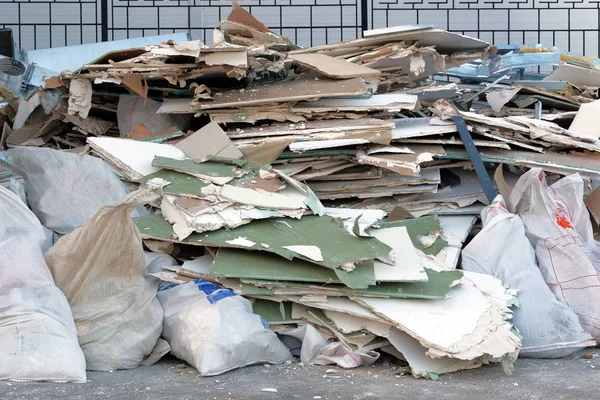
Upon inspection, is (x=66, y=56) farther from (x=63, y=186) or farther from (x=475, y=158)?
(x=475, y=158)

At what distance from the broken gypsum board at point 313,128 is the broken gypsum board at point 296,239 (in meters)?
1.06

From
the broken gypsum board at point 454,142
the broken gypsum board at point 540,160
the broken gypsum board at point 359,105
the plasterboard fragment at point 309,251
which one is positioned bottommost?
the plasterboard fragment at point 309,251

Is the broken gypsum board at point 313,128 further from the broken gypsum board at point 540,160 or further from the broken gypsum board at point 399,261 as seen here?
the broken gypsum board at point 399,261

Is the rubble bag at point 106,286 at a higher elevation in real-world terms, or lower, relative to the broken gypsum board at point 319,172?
lower

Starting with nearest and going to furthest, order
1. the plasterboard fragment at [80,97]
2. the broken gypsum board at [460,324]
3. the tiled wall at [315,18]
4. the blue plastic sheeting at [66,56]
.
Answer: the broken gypsum board at [460,324], the plasterboard fragment at [80,97], the blue plastic sheeting at [66,56], the tiled wall at [315,18]

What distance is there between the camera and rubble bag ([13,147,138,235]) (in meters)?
4.68

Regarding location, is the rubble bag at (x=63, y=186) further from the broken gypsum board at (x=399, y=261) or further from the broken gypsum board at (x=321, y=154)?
the broken gypsum board at (x=399, y=261)

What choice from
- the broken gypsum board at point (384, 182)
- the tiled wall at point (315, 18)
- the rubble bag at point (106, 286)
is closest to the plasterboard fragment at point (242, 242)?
the rubble bag at point (106, 286)

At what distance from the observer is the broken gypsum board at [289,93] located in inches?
223


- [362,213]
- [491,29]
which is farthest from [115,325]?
[491,29]

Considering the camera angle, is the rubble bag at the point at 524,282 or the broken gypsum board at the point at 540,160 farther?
the broken gypsum board at the point at 540,160

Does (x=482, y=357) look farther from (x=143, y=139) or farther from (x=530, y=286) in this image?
(x=143, y=139)

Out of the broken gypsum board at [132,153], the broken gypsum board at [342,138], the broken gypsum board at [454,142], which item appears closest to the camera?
the broken gypsum board at [132,153]

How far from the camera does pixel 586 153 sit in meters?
5.91
